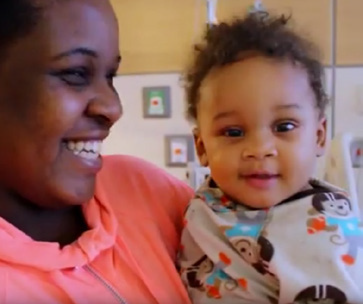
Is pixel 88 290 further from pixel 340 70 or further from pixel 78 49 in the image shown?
pixel 340 70

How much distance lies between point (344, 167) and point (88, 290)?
0.96 meters

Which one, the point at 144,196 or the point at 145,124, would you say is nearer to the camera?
the point at 144,196

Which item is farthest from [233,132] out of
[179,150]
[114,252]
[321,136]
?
[179,150]

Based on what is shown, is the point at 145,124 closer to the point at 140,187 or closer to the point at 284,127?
the point at 140,187

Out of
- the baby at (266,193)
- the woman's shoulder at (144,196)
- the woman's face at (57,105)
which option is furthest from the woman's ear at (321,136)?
the woman's face at (57,105)

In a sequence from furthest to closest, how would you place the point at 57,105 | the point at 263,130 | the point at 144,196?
1. the point at 144,196
2. the point at 263,130
3. the point at 57,105

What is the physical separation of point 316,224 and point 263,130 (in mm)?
171

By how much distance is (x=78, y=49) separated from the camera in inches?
35.5

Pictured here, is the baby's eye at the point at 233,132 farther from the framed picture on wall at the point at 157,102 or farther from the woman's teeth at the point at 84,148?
the framed picture on wall at the point at 157,102

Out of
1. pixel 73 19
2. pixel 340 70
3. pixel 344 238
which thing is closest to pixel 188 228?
pixel 344 238

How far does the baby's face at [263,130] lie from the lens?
0.99 meters

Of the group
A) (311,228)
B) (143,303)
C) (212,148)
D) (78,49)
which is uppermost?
(78,49)

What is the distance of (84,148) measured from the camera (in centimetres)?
93

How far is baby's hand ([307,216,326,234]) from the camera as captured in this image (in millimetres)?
959
